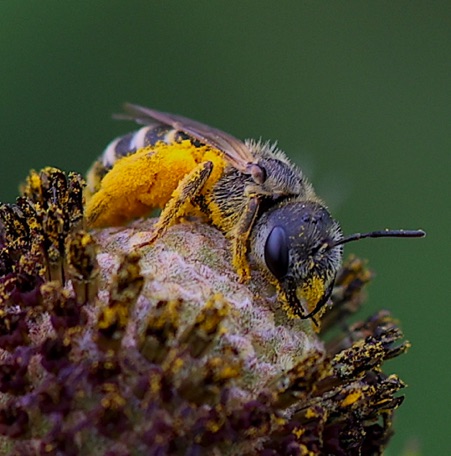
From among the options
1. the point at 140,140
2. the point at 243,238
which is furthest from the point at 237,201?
the point at 140,140

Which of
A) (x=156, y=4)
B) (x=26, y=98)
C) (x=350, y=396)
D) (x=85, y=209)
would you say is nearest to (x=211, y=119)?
(x=156, y=4)

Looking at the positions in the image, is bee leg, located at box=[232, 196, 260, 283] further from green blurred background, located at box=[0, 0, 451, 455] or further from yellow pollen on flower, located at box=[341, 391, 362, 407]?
green blurred background, located at box=[0, 0, 451, 455]

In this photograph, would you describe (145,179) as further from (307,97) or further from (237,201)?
(307,97)

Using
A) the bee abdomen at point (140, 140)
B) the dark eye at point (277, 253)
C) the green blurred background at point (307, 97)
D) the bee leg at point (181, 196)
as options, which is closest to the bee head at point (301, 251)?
the dark eye at point (277, 253)

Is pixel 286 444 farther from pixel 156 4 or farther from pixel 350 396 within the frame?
pixel 156 4

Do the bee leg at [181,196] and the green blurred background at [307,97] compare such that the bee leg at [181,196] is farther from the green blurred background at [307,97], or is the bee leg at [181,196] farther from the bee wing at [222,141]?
the green blurred background at [307,97]
